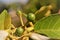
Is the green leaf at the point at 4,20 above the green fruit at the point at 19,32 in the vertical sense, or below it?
above

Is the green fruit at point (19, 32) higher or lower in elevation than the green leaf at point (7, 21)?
lower

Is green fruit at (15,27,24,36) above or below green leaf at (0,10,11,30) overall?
below

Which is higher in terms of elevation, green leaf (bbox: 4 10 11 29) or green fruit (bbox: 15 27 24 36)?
green leaf (bbox: 4 10 11 29)
